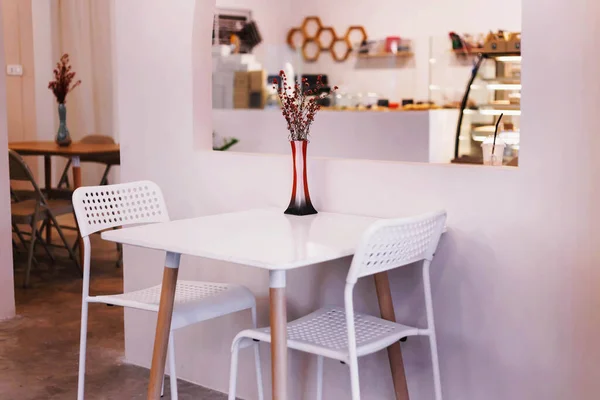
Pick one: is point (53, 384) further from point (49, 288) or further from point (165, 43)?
point (49, 288)

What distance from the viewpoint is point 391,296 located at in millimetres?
2785

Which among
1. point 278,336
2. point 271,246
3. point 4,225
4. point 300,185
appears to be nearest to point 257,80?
point 4,225

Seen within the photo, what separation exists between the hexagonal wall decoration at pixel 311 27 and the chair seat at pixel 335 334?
24.5ft

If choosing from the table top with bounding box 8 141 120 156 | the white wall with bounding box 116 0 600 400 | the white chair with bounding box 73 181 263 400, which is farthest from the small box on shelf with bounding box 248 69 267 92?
the white chair with bounding box 73 181 263 400

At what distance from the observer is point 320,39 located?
973cm

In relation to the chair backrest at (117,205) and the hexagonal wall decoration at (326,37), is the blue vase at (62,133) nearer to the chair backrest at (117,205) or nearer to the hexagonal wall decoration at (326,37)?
the chair backrest at (117,205)

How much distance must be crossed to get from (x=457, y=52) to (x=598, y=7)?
6.13 meters

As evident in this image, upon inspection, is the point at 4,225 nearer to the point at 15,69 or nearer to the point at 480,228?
the point at 480,228

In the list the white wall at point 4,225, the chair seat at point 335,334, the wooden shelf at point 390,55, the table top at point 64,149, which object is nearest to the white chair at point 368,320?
the chair seat at point 335,334

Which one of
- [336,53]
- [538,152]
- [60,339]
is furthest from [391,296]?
[336,53]

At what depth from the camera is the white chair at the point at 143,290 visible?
2.78 m

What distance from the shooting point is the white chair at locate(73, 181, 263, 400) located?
2.78 m

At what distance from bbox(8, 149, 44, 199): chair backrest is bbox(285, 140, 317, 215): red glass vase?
2.81 meters

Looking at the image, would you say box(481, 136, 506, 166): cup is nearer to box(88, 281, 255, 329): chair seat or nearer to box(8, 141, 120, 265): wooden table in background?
box(88, 281, 255, 329): chair seat
